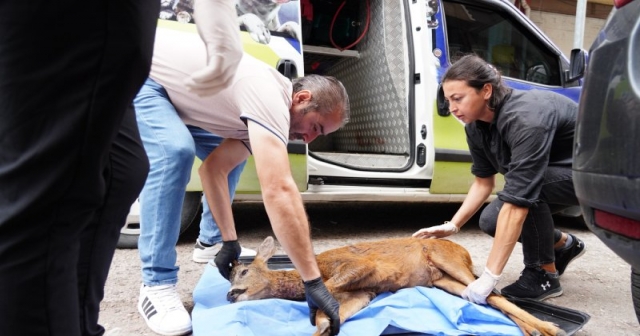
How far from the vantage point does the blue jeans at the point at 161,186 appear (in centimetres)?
233

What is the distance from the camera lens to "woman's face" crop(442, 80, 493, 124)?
8.89 feet

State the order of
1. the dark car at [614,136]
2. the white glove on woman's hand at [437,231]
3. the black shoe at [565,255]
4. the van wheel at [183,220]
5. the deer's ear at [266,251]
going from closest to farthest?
the dark car at [614,136] < the deer's ear at [266,251] < the white glove on woman's hand at [437,231] < the black shoe at [565,255] < the van wheel at [183,220]

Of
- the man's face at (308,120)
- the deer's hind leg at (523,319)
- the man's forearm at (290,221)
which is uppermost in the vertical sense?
the man's face at (308,120)

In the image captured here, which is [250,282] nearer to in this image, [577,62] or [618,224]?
[618,224]

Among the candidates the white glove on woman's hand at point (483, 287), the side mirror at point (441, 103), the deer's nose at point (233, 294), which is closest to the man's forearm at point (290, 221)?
the deer's nose at point (233, 294)

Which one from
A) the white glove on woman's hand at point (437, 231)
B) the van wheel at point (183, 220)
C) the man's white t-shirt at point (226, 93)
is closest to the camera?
the man's white t-shirt at point (226, 93)

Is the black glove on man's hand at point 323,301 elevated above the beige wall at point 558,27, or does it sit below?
Answer: below

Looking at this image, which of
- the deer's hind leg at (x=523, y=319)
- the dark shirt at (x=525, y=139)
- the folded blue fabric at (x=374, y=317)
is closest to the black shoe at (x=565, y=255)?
the dark shirt at (x=525, y=139)

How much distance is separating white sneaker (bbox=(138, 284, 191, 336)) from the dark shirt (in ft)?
5.50

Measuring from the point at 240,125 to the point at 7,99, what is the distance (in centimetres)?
160

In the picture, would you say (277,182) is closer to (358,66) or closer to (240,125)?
(240,125)

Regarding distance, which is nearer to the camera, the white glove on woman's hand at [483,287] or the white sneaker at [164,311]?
the white sneaker at [164,311]

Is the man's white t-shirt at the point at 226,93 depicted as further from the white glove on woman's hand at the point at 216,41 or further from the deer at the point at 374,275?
the white glove on woman's hand at the point at 216,41

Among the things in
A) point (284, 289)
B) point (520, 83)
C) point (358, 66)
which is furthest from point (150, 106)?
point (520, 83)
